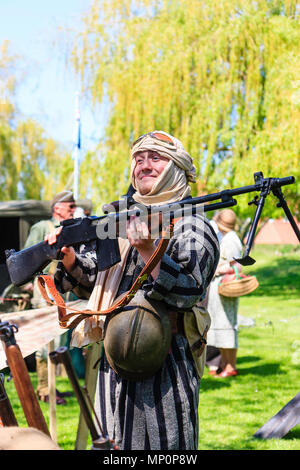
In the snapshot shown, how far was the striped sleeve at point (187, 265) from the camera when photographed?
229cm

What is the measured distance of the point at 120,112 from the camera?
46.1ft

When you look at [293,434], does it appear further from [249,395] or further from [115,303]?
[115,303]

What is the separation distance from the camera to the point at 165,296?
91.1 inches

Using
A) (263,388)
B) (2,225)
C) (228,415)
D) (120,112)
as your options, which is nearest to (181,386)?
(228,415)

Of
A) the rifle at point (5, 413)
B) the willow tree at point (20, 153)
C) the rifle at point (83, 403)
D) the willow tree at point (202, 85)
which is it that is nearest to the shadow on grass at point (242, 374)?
the rifle at point (5, 413)

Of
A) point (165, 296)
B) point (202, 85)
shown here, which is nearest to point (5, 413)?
point (165, 296)

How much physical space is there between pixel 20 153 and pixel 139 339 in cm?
2104

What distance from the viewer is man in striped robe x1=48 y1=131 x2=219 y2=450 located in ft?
7.66

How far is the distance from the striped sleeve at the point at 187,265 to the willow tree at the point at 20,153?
65.2 ft

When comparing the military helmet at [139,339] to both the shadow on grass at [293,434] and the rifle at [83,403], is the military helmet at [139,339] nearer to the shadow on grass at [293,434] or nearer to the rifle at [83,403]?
the rifle at [83,403]

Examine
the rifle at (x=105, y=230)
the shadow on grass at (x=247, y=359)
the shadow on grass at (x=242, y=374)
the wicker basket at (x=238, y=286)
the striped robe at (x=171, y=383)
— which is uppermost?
the rifle at (x=105, y=230)

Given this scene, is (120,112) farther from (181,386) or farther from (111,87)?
(181,386)

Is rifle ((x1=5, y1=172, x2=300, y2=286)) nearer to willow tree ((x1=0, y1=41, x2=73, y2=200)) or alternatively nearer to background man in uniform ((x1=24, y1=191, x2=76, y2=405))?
background man in uniform ((x1=24, y1=191, x2=76, y2=405))

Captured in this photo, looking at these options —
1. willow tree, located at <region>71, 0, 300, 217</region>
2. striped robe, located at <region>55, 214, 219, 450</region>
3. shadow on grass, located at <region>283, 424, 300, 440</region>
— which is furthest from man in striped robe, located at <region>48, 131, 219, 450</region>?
willow tree, located at <region>71, 0, 300, 217</region>
